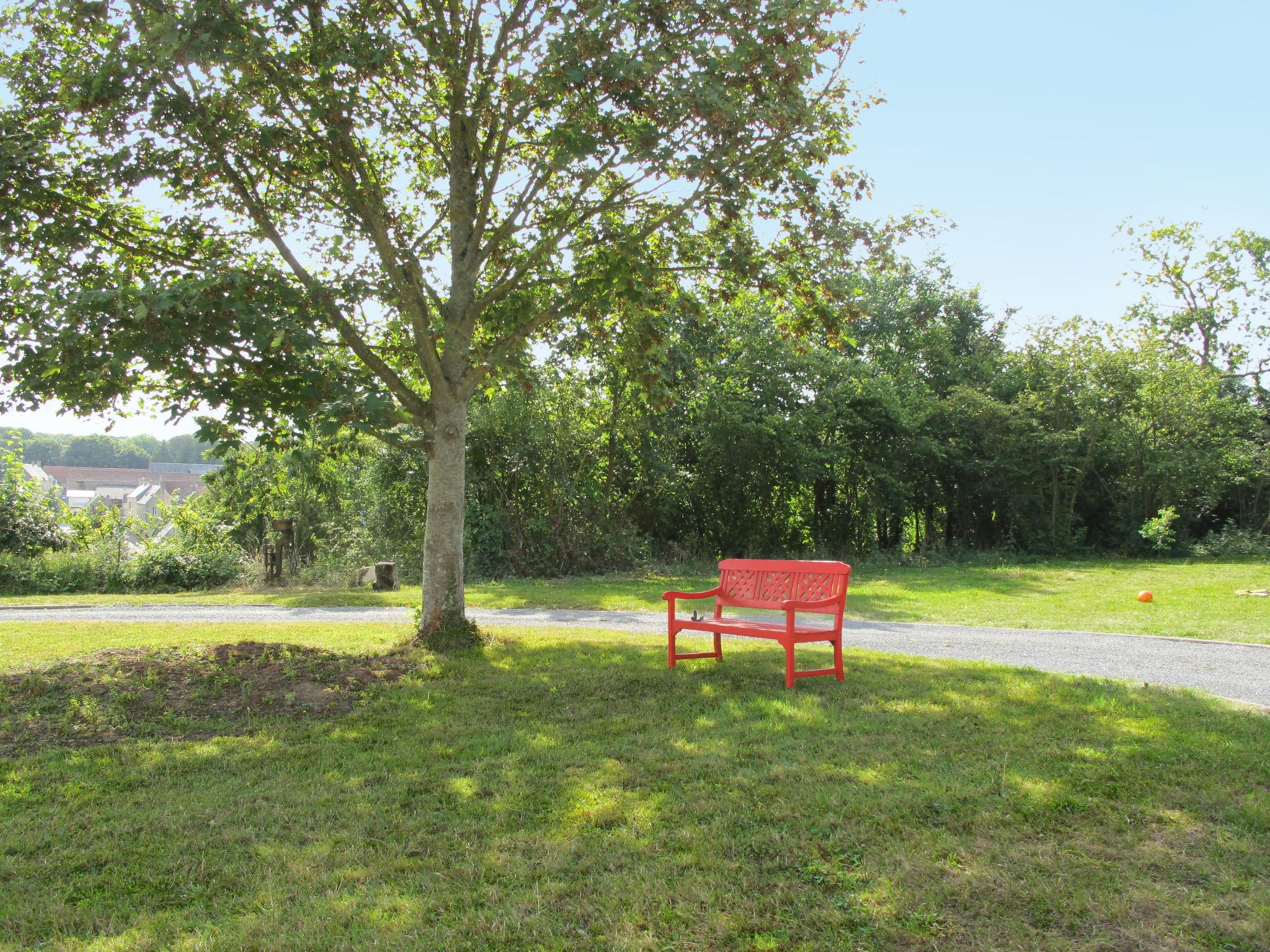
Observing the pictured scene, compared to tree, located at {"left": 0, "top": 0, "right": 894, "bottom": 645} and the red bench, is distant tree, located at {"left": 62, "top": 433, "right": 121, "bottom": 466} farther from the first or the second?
the red bench

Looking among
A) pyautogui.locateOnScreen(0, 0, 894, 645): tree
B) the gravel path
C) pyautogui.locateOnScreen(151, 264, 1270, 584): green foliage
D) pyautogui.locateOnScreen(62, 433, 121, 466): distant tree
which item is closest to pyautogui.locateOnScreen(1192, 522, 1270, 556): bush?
pyautogui.locateOnScreen(151, 264, 1270, 584): green foliage

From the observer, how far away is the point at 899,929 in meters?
2.92

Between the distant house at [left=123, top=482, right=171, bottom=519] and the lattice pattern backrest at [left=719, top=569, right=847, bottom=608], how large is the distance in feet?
55.2

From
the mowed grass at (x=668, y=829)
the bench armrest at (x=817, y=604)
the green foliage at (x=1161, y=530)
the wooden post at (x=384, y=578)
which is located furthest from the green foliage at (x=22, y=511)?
the green foliage at (x=1161, y=530)

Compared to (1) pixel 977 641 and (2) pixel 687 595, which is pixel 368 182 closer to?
(2) pixel 687 595

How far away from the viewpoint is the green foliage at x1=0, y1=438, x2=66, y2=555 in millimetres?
18969

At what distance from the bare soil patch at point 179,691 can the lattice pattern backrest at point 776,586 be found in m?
2.92

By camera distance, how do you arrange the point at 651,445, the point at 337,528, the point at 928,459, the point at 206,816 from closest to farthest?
the point at 206,816 → the point at 651,445 → the point at 337,528 → the point at 928,459

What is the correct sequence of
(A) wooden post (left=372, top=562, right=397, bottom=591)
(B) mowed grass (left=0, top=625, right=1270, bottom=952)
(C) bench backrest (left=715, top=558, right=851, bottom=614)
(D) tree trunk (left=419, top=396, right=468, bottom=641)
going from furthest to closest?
1. (A) wooden post (left=372, top=562, right=397, bottom=591)
2. (D) tree trunk (left=419, top=396, right=468, bottom=641)
3. (C) bench backrest (left=715, top=558, right=851, bottom=614)
4. (B) mowed grass (left=0, top=625, right=1270, bottom=952)

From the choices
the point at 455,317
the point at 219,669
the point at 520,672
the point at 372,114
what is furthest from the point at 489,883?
the point at 372,114

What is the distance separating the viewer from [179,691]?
21.5ft

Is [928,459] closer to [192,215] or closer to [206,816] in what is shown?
[192,215]

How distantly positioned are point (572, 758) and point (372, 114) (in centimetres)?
614

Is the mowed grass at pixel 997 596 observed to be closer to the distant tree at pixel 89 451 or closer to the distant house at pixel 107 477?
the distant house at pixel 107 477
